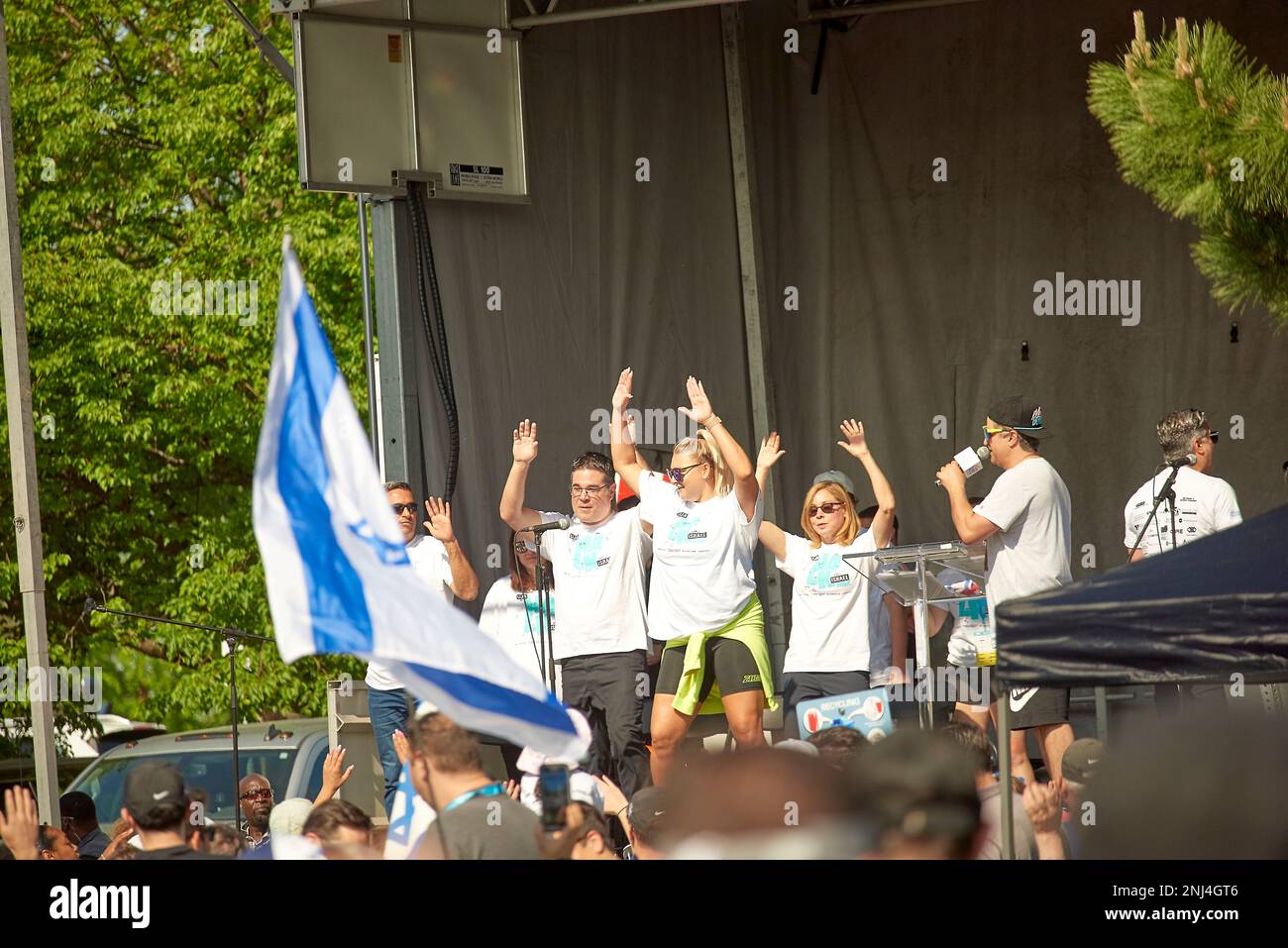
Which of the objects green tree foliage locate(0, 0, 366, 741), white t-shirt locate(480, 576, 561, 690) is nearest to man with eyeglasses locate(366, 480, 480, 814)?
white t-shirt locate(480, 576, 561, 690)

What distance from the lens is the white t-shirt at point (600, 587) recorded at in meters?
7.83

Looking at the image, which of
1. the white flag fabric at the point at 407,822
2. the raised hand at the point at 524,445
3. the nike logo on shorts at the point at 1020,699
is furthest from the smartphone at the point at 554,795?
the raised hand at the point at 524,445

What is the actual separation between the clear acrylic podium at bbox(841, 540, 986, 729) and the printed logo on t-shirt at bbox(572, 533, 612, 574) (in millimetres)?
1179

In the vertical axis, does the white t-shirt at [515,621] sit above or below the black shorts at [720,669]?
above

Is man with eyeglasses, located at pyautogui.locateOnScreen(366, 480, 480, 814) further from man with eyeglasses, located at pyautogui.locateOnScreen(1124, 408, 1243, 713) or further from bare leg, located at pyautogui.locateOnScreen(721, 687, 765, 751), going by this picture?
man with eyeglasses, located at pyautogui.locateOnScreen(1124, 408, 1243, 713)

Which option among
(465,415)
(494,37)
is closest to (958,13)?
(494,37)

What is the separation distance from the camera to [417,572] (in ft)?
26.0

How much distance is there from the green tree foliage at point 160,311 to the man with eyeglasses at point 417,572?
823cm

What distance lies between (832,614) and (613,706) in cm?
108

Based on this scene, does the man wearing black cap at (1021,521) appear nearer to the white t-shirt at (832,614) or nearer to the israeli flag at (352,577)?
the white t-shirt at (832,614)

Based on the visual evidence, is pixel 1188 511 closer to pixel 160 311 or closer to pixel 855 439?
pixel 855 439

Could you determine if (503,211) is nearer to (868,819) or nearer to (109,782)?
(109,782)

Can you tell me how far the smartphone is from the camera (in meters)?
3.68

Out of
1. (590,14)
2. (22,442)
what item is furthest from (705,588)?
(590,14)
